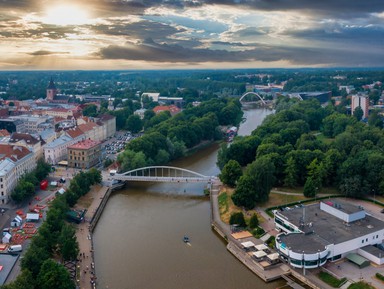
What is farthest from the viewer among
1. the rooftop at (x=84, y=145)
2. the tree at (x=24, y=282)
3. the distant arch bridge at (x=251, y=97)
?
the distant arch bridge at (x=251, y=97)

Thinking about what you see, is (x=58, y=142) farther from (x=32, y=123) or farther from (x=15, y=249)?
(x=15, y=249)

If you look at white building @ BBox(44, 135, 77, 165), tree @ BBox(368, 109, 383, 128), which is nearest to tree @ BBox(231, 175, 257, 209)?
white building @ BBox(44, 135, 77, 165)

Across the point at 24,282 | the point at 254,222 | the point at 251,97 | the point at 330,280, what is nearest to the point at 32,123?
the point at 254,222

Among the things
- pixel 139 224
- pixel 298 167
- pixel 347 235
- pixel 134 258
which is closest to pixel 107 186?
pixel 139 224

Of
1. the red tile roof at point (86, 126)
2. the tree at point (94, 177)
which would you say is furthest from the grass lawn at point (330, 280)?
the red tile roof at point (86, 126)

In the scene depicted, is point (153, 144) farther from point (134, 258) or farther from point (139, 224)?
point (134, 258)

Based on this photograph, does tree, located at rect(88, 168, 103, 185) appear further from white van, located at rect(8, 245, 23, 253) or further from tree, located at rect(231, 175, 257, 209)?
tree, located at rect(231, 175, 257, 209)

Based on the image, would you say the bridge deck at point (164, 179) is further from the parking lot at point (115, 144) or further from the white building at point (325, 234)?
the white building at point (325, 234)
